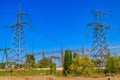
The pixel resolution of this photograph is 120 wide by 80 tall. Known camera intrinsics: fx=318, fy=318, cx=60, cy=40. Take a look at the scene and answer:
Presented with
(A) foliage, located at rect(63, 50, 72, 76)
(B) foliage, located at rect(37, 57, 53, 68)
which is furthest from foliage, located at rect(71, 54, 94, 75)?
(B) foliage, located at rect(37, 57, 53, 68)

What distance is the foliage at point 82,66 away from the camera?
50338 millimetres

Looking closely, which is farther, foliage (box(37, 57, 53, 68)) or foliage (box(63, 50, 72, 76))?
foliage (box(37, 57, 53, 68))

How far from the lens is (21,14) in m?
65.2

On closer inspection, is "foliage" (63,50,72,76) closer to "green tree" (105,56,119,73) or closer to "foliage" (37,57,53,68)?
"green tree" (105,56,119,73)

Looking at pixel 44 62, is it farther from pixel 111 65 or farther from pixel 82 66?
pixel 111 65

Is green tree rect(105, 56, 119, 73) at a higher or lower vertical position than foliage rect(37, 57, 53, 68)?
lower

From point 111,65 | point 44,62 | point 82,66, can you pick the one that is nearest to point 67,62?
point 82,66

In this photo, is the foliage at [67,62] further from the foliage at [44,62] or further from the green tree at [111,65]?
the foliage at [44,62]

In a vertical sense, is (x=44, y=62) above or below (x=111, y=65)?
above

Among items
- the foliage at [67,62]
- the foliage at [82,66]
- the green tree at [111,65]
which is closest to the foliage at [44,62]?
the foliage at [67,62]

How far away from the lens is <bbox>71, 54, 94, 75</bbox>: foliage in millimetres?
50338

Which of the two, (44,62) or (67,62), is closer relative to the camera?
(67,62)

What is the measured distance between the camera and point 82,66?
5147 cm

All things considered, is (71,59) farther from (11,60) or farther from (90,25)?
(11,60)
